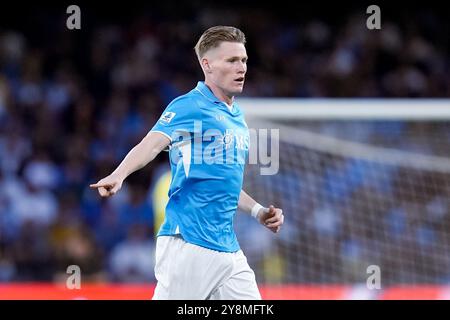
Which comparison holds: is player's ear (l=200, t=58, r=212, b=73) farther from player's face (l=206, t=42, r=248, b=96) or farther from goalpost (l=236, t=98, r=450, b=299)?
goalpost (l=236, t=98, r=450, b=299)

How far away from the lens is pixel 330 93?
41.5ft

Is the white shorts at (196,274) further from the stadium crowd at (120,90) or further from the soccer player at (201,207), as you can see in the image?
the stadium crowd at (120,90)

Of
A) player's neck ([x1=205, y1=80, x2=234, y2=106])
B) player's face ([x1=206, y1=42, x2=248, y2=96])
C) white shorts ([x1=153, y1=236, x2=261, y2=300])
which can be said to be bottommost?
white shorts ([x1=153, y1=236, x2=261, y2=300])

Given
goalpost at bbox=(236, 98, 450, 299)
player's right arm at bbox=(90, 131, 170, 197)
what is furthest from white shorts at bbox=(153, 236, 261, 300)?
A: goalpost at bbox=(236, 98, 450, 299)

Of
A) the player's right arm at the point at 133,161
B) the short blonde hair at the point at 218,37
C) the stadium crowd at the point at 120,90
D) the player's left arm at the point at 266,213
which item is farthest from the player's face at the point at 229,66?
the stadium crowd at the point at 120,90

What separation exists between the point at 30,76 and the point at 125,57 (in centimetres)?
126

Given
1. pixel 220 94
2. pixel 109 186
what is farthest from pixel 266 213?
pixel 109 186

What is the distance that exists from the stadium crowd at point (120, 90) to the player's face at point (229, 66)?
3.81 metres

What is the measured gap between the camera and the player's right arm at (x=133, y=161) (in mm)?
3959

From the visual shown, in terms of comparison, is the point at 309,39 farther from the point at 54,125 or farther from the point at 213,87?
the point at 213,87

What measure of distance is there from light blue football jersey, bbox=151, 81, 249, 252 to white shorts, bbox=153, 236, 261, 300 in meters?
0.05

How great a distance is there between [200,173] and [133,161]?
1.20 feet

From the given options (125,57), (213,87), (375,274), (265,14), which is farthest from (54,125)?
(213,87)

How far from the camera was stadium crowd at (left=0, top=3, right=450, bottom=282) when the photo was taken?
10.1 meters
